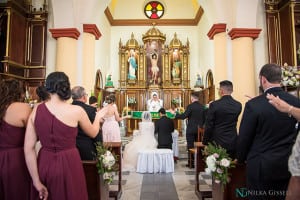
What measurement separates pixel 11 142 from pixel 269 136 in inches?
89.1

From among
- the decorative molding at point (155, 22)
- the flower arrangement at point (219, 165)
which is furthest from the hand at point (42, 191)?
the decorative molding at point (155, 22)

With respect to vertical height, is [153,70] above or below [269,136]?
above

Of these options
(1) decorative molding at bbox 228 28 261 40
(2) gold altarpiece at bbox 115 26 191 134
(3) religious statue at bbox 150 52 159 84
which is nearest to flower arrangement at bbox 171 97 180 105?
(2) gold altarpiece at bbox 115 26 191 134

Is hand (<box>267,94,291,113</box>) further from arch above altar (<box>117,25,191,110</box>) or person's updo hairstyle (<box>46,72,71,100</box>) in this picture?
arch above altar (<box>117,25,191,110</box>)

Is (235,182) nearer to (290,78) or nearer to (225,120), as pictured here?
(225,120)

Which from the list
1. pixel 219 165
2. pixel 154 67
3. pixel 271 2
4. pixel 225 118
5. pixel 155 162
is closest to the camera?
pixel 219 165

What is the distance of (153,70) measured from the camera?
14125mm

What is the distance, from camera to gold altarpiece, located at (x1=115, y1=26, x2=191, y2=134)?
13.9m

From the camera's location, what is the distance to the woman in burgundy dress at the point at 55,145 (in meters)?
2.14

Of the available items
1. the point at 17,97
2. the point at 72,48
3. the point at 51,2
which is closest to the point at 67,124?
the point at 17,97

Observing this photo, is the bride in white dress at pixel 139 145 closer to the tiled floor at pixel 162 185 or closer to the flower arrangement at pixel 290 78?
the tiled floor at pixel 162 185

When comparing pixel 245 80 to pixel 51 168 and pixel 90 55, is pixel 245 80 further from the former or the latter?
pixel 51 168

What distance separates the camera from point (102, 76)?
1280 centimetres

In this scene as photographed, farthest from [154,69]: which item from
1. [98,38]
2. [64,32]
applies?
[64,32]
